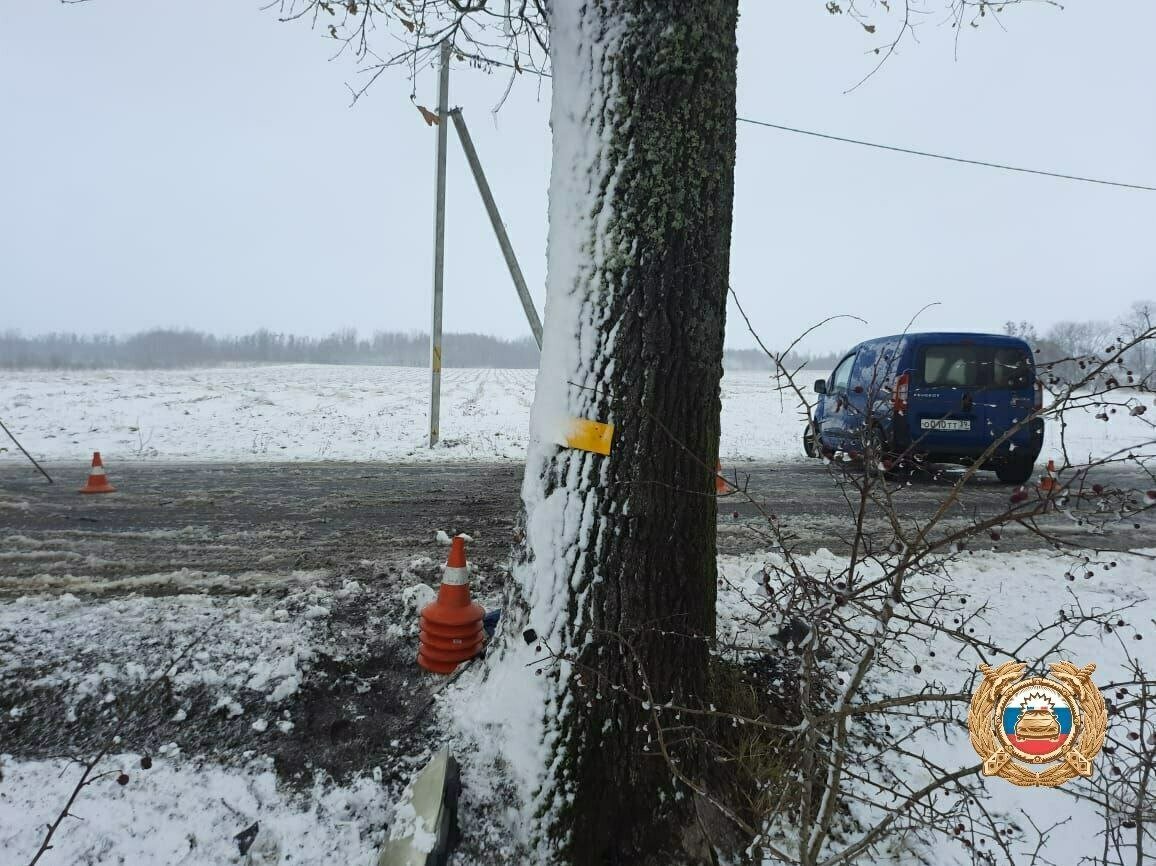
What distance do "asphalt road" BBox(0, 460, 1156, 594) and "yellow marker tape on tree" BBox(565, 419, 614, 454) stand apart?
4.40ft

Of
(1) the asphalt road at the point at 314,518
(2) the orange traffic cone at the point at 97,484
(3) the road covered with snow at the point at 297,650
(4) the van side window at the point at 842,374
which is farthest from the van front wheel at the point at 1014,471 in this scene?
(2) the orange traffic cone at the point at 97,484

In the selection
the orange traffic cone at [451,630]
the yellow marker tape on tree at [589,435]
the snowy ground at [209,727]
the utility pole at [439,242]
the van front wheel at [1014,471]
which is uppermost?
the utility pole at [439,242]

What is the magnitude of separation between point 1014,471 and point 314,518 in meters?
8.08

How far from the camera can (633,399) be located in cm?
213

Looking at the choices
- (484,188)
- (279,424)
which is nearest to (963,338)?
(484,188)

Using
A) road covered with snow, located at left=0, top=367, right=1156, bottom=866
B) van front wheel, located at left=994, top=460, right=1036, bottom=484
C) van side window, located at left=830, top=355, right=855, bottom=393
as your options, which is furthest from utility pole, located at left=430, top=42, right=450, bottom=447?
van front wheel, located at left=994, top=460, right=1036, bottom=484

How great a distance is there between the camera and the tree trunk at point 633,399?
207cm

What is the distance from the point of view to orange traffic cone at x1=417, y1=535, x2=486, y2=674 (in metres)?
2.67

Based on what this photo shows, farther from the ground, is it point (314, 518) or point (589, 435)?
point (589, 435)

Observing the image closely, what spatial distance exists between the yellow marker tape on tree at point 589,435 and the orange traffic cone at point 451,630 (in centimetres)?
85

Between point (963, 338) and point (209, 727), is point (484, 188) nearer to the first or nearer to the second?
point (963, 338)

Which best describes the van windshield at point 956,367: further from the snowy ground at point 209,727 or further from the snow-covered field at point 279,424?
the snowy ground at point 209,727

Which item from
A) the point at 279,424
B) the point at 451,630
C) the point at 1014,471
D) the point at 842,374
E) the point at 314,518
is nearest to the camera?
the point at 451,630

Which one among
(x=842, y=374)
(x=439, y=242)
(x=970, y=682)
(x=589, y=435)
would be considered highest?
(x=439, y=242)
